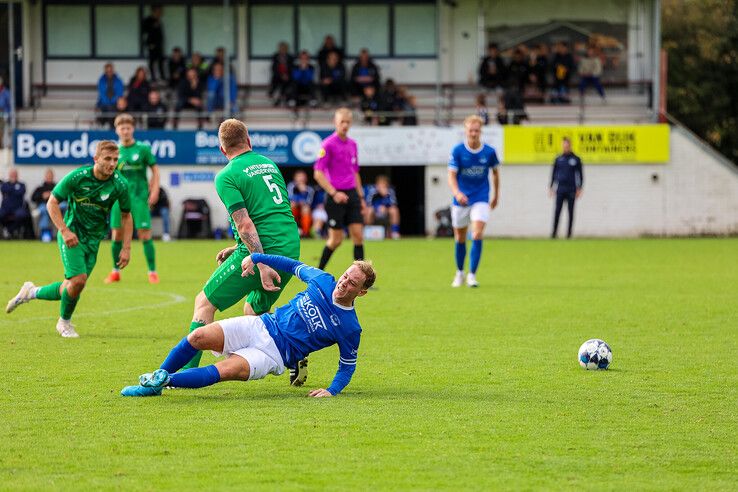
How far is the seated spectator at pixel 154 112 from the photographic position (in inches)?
1272

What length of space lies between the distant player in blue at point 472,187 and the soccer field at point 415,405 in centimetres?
173

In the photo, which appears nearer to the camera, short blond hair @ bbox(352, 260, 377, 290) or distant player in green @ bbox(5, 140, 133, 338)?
short blond hair @ bbox(352, 260, 377, 290)

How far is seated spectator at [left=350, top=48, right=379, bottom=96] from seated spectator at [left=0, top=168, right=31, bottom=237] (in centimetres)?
928

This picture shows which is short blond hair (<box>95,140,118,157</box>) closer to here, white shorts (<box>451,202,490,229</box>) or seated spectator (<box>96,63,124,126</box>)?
white shorts (<box>451,202,490,229</box>)

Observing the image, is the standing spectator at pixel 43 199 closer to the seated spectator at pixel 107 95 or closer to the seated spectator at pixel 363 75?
the seated spectator at pixel 107 95

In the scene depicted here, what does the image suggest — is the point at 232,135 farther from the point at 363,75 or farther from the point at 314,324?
the point at 363,75

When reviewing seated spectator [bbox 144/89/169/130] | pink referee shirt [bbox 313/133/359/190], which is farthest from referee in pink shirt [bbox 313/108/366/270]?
seated spectator [bbox 144/89/169/130]

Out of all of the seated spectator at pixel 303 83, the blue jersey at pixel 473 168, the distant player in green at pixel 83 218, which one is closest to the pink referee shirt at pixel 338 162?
the blue jersey at pixel 473 168

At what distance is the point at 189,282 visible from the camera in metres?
17.7

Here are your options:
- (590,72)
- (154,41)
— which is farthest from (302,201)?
(590,72)

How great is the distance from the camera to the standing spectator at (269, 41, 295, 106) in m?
33.8

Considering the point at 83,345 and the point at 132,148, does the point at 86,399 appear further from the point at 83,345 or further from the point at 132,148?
the point at 132,148

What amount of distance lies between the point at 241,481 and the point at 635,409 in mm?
2974

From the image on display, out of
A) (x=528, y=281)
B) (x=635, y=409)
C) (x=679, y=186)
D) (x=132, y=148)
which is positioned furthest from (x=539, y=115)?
(x=635, y=409)
